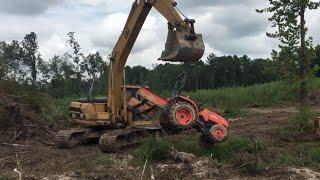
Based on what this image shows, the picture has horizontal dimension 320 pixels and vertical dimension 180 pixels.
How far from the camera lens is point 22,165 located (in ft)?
39.4

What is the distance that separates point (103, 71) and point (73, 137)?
1410 centimetres

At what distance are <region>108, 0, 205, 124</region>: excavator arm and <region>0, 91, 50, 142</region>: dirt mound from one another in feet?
11.9

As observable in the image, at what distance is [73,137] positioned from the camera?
1514 centimetres

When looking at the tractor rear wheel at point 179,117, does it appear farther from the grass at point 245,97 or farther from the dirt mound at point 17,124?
the grass at point 245,97

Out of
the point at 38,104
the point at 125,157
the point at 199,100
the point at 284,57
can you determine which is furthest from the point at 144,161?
the point at 199,100

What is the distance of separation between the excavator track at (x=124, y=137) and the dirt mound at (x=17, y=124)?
13.1 feet

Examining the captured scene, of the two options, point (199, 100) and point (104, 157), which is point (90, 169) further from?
point (199, 100)

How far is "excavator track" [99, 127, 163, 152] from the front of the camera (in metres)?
13.5

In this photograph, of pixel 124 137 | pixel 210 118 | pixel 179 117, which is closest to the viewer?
pixel 179 117

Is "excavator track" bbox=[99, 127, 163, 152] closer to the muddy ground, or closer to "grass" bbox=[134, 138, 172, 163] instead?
the muddy ground

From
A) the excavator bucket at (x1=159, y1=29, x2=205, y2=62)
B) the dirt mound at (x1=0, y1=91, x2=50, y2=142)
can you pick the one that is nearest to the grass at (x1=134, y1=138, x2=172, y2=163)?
the excavator bucket at (x1=159, y1=29, x2=205, y2=62)

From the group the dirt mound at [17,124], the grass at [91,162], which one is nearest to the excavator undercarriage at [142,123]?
the grass at [91,162]

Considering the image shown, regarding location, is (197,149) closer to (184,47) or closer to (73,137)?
(184,47)

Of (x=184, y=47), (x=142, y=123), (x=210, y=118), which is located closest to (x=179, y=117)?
(x=210, y=118)
